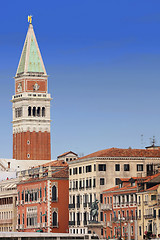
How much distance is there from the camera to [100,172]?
581 ft

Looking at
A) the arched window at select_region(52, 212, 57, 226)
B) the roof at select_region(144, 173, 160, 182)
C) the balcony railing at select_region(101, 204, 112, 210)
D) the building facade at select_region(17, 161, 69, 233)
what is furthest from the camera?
the arched window at select_region(52, 212, 57, 226)

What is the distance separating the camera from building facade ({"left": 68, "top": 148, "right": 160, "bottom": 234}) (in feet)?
581

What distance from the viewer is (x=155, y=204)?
15488 cm

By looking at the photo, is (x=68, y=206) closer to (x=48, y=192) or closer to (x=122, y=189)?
(x=48, y=192)

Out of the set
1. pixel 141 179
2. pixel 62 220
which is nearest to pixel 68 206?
pixel 62 220

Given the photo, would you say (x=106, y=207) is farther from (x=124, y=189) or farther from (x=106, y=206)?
(x=124, y=189)

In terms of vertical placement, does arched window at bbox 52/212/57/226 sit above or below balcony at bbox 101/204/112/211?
below

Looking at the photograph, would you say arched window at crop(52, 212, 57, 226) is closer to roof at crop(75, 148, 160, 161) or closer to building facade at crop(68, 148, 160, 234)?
building facade at crop(68, 148, 160, 234)

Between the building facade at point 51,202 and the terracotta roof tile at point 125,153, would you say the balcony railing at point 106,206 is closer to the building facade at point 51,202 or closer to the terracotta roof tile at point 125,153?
the terracotta roof tile at point 125,153

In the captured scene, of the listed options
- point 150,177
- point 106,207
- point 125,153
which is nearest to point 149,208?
point 150,177

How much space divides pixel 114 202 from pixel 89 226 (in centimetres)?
790

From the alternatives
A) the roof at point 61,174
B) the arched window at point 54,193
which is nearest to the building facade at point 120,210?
the arched window at point 54,193

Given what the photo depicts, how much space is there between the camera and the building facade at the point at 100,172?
177000 millimetres

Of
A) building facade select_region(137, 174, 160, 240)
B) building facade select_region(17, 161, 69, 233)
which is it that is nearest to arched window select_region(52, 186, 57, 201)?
building facade select_region(17, 161, 69, 233)
